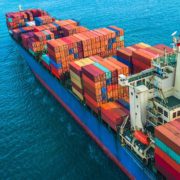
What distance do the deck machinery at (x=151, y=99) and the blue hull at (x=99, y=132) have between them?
1.78 meters

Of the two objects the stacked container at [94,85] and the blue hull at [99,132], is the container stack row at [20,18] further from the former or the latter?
Result: the stacked container at [94,85]

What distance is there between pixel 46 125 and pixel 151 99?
86.0ft

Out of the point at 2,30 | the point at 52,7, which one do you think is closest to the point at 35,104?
the point at 2,30

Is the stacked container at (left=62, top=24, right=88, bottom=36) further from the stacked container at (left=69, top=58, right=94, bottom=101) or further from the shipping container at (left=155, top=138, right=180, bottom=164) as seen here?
the shipping container at (left=155, top=138, right=180, bottom=164)

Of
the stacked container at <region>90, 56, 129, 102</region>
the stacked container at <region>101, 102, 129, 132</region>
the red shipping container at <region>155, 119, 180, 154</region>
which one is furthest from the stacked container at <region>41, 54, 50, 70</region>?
the red shipping container at <region>155, 119, 180, 154</region>

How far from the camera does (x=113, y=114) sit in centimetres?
4075

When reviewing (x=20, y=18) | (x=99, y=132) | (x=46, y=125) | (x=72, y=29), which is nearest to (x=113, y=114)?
(x=99, y=132)

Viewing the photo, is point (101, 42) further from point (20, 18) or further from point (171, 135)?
point (20, 18)

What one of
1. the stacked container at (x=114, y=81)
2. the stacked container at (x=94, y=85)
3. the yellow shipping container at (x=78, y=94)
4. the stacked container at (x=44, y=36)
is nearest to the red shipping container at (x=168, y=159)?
the stacked container at (x=94, y=85)

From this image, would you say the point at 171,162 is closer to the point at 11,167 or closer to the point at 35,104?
the point at 11,167

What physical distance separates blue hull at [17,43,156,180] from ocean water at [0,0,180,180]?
1.60m

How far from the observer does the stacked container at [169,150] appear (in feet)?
90.0

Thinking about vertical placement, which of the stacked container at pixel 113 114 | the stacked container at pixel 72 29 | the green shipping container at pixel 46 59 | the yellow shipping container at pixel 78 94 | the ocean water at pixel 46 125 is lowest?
the ocean water at pixel 46 125

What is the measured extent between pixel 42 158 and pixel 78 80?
1458 cm
